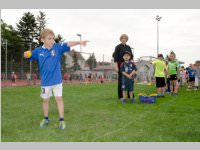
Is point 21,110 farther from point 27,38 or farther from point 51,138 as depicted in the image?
point 27,38

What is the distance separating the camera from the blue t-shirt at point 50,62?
530 centimetres

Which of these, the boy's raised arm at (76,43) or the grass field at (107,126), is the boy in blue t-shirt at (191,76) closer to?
the grass field at (107,126)

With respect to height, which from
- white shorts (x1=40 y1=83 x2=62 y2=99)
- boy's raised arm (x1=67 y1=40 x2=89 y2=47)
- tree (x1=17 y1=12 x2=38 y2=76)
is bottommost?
white shorts (x1=40 y1=83 x2=62 y2=99)

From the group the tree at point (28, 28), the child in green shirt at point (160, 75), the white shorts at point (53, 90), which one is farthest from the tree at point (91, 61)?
the tree at point (28, 28)

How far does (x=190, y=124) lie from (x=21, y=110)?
3.93 meters

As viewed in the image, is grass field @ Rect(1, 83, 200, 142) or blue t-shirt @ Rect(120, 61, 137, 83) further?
blue t-shirt @ Rect(120, 61, 137, 83)

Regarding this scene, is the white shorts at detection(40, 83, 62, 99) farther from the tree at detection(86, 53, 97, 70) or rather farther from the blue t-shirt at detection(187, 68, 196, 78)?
the tree at detection(86, 53, 97, 70)

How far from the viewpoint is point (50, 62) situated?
209 inches

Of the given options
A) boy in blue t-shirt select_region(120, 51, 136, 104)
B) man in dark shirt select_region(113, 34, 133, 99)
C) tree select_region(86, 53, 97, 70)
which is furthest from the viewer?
tree select_region(86, 53, 97, 70)

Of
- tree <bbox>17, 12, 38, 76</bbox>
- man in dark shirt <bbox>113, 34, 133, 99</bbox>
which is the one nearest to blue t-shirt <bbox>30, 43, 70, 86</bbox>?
man in dark shirt <bbox>113, 34, 133, 99</bbox>

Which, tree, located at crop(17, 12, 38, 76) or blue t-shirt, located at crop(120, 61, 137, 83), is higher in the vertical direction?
tree, located at crop(17, 12, 38, 76)

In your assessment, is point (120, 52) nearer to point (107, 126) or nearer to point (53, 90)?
point (53, 90)

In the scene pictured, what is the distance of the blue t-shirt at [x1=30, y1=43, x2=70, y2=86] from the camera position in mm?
5301

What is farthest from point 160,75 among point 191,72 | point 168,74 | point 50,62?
point 50,62
